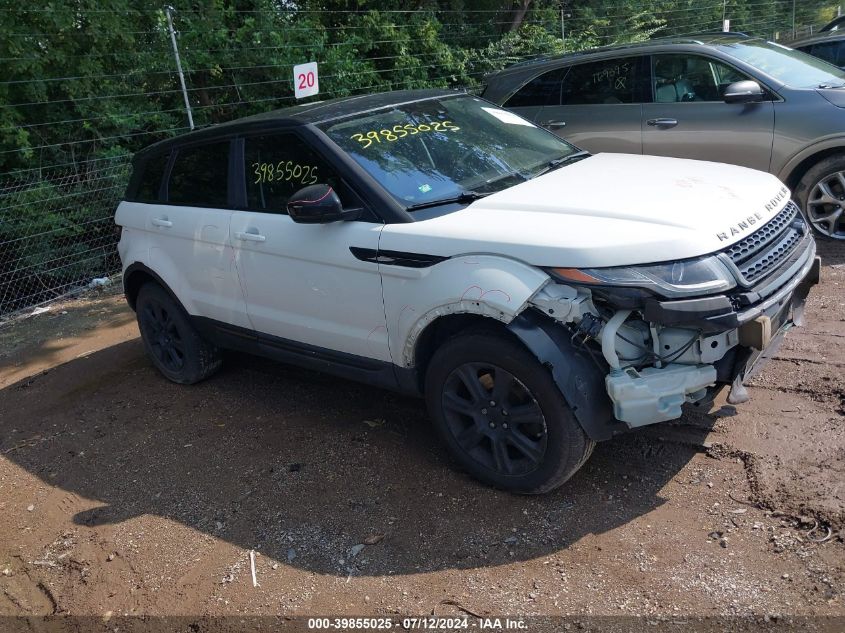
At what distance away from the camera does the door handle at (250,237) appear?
14.2 ft

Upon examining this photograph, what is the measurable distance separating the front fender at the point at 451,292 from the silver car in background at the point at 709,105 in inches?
160

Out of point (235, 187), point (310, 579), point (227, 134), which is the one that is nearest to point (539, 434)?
point (310, 579)

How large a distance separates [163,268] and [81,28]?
497 centimetres

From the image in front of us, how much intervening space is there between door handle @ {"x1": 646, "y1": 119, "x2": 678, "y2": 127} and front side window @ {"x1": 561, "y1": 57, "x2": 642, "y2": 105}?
0.30 meters

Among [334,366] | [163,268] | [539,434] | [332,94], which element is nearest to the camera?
[539,434]

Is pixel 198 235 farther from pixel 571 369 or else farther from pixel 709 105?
pixel 709 105

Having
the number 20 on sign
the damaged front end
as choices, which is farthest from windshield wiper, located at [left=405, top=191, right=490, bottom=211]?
the number 20 on sign

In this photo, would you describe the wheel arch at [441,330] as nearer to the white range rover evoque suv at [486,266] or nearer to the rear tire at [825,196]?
the white range rover evoque suv at [486,266]

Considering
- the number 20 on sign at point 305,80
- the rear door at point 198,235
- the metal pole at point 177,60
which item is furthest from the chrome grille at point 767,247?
the metal pole at point 177,60

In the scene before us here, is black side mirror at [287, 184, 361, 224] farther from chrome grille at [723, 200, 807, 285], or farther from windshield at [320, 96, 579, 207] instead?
chrome grille at [723, 200, 807, 285]

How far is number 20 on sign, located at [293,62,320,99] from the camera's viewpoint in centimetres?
889

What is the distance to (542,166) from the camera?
14.2 feet

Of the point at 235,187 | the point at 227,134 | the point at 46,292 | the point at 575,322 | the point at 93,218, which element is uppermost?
the point at 227,134

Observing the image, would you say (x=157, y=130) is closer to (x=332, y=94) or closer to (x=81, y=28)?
(x=81, y=28)
